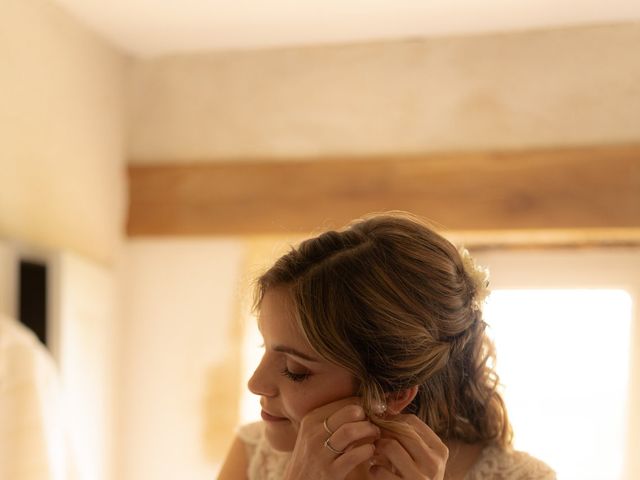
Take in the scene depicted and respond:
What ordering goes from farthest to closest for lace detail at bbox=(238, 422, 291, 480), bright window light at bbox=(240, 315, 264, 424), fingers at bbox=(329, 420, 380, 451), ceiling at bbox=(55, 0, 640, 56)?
bright window light at bbox=(240, 315, 264, 424) < ceiling at bbox=(55, 0, 640, 56) < lace detail at bbox=(238, 422, 291, 480) < fingers at bbox=(329, 420, 380, 451)

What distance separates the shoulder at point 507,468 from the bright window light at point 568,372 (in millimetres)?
732

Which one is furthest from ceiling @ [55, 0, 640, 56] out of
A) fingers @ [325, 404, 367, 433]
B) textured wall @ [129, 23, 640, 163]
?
fingers @ [325, 404, 367, 433]

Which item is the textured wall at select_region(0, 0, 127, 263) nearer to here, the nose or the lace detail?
the lace detail

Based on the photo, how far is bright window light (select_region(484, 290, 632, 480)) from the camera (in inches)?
82.1

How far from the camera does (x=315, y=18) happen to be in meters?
1.98

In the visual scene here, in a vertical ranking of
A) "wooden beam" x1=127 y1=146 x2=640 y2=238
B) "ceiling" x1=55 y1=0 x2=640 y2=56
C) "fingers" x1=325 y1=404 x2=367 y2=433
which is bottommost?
"fingers" x1=325 y1=404 x2=367 y2=433

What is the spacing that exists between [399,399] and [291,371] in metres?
0.16

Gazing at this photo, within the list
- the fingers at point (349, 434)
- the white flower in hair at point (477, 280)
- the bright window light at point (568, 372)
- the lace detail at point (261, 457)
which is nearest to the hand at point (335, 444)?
the fingers at point (349, 434)

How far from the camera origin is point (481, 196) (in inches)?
79.2

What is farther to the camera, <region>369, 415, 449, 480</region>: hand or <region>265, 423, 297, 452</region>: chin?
<region>265, 423, 297, 452</region>: chin

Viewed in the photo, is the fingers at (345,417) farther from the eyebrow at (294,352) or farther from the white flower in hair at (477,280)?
the white flower in hair at (477,280)

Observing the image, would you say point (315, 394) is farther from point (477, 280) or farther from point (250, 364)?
point (250, 364)

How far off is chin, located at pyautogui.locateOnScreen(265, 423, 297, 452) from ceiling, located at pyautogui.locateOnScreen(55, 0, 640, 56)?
1.02 meters

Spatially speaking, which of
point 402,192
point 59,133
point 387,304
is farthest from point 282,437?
point 59,133
